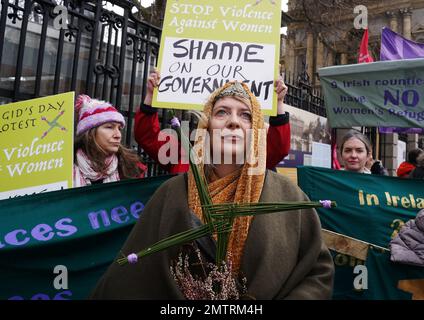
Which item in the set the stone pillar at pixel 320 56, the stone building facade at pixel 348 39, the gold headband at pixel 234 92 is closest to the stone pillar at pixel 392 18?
the stone building facade at pixel 348 39

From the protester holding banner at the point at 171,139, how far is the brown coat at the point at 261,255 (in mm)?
788

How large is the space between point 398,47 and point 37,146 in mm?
5796

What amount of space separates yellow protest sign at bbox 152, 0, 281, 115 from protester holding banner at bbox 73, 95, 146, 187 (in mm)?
393

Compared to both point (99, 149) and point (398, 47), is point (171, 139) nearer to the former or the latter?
point (99, 149)

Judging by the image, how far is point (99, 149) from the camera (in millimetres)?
2693

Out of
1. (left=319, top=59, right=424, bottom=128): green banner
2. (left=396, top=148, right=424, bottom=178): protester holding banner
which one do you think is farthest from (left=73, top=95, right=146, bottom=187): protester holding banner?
(left=396, top=148, right=424, bottom=178): protester holding banner

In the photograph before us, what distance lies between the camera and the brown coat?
1563 mm

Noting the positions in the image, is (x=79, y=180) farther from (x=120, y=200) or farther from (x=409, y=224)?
(x=409, y=224)

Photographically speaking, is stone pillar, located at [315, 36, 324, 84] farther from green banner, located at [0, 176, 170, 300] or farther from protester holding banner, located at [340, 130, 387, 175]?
green banner, located at [0, 176, 170, 300]

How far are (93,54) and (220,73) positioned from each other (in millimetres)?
1844

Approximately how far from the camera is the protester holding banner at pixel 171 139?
257 cm

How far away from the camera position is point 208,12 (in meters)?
2.83

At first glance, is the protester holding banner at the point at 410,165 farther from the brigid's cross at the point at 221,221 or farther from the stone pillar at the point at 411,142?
the stone pillar at the point at 411,142
